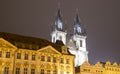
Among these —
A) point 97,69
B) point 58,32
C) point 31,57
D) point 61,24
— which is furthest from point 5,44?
point 61,24

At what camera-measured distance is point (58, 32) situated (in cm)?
11869

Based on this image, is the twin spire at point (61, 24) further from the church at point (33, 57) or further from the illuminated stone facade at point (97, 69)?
the church at point (33, 57)

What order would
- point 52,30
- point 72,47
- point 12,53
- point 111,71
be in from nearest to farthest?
point 12,53, point 111,71, point 72,47, point 52,30

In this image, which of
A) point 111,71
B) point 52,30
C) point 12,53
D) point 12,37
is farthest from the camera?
point 52,30

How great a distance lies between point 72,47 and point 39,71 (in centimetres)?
5390

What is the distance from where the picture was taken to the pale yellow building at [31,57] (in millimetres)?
57125

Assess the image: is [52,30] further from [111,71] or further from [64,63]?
[64,63]

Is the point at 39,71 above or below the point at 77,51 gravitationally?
below

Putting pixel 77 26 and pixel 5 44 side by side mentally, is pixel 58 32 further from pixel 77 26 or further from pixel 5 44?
pixel 5 44

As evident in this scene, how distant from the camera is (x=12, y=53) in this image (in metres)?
57.8

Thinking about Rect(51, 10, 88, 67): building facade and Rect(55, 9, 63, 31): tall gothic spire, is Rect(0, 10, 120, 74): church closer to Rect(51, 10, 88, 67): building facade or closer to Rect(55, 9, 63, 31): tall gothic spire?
Rect(51, 10, 88, 67): building facade

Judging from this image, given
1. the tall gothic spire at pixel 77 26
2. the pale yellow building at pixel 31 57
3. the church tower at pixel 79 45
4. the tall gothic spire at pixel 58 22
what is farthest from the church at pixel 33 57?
the tall gothic spire at pixel 77 26

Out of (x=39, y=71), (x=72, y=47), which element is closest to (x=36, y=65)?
(x=39, y=71)

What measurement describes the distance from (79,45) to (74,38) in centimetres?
484
